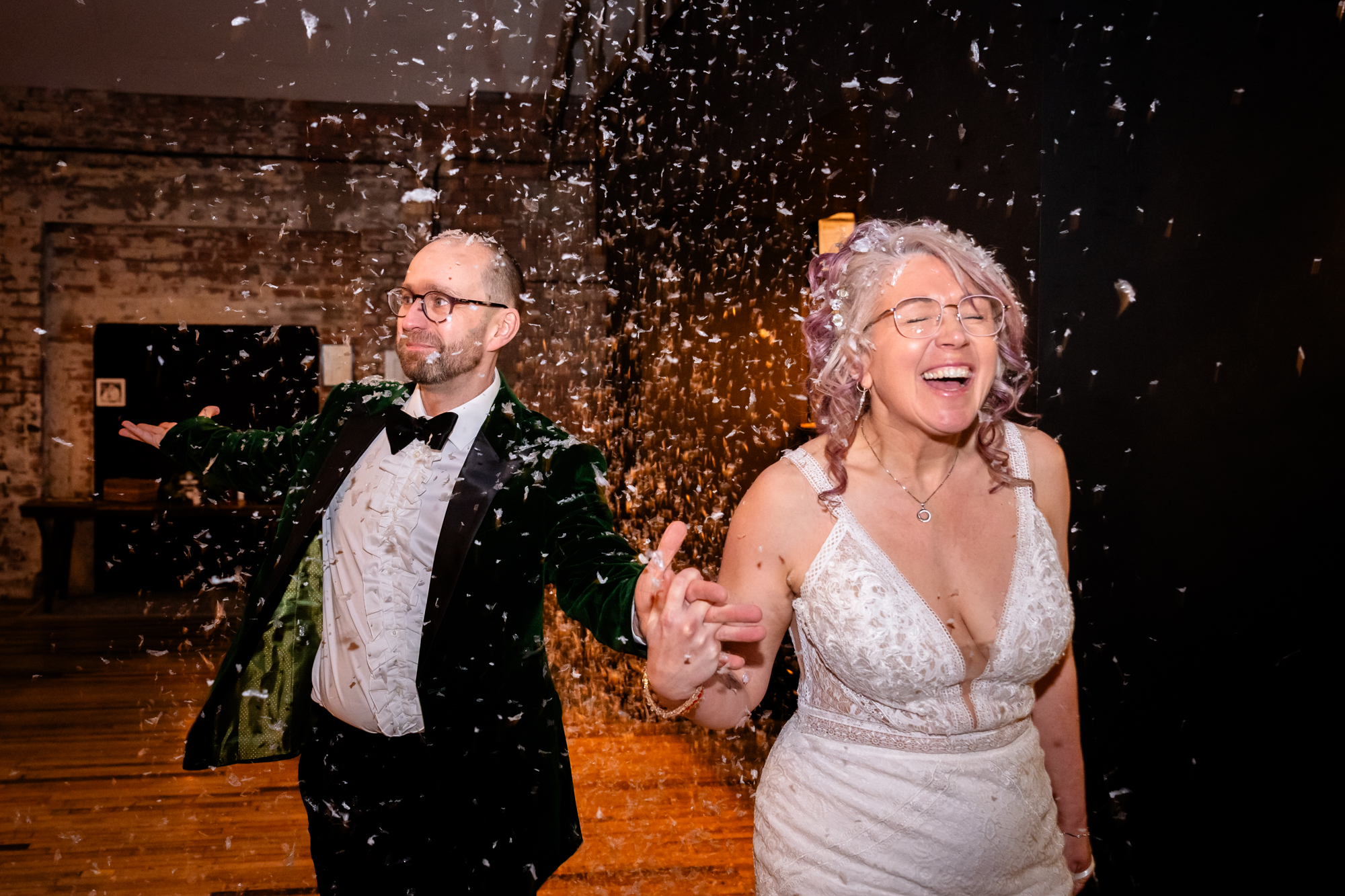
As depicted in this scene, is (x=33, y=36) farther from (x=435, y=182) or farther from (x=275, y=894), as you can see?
(x=275, y=894)

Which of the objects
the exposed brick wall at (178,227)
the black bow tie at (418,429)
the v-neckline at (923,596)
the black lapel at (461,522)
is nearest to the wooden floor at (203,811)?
the black lapel at (461,522)

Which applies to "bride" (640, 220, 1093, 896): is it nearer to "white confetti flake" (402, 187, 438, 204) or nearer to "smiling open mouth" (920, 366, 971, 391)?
"smiling open mouth" (920, 366, 971, 391)

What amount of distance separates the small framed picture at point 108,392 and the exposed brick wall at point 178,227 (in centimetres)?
8

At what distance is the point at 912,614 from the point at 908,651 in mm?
55

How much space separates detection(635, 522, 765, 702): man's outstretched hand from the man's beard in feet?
2.67

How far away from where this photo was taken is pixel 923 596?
1374 mm

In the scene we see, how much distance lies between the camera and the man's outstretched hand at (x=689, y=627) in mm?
1104

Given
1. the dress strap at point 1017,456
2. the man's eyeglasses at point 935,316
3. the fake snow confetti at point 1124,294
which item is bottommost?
the dress strap at point 1017,456

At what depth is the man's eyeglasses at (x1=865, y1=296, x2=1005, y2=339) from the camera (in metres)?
1.34

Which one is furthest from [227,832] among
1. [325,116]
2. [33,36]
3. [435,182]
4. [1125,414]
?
[325,116]

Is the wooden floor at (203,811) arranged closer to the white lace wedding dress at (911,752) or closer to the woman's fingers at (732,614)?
the white lace wedding dress at (911,752)

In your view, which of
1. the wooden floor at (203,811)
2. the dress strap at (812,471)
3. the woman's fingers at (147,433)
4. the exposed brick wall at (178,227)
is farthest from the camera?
the exposed brick wall at (178,227)

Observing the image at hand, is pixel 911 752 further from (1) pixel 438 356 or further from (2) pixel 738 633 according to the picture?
(1) pixel 438 356

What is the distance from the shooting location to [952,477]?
1.48 meters
